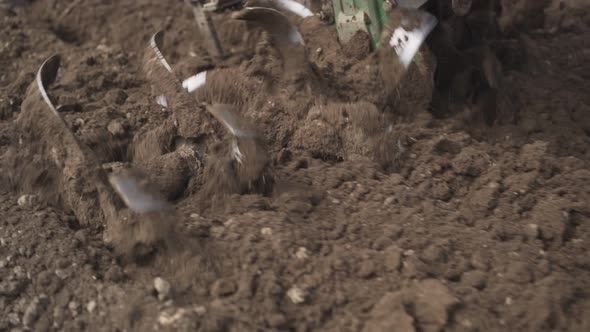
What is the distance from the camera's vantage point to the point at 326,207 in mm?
2088

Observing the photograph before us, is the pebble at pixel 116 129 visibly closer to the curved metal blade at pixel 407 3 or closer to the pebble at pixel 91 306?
the pebble at pixel 91 306

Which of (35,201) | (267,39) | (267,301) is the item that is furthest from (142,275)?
(267,39)

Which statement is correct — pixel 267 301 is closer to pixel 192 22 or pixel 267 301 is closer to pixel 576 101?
pixel 576 101

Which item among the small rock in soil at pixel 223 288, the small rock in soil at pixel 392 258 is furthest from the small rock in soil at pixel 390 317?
the small rock in soil at pixel 223 288

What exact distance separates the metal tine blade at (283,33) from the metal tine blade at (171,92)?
1.12ft

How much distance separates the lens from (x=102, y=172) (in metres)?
2.07

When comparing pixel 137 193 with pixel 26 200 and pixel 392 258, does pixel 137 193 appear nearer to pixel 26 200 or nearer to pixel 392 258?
pixel 26 200

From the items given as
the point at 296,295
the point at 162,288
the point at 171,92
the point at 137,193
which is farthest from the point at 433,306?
the point at 171,92

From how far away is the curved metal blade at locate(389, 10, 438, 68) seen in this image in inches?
94.6

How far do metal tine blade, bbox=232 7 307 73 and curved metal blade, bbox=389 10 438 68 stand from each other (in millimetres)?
355

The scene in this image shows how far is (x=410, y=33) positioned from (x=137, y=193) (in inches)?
44.9

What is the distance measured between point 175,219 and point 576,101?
71.7 inches

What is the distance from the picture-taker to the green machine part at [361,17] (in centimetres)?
258

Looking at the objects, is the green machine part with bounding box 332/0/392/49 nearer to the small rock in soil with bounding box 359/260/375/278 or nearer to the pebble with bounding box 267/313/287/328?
the small rock in soil with bounding box 359/260/375/278
